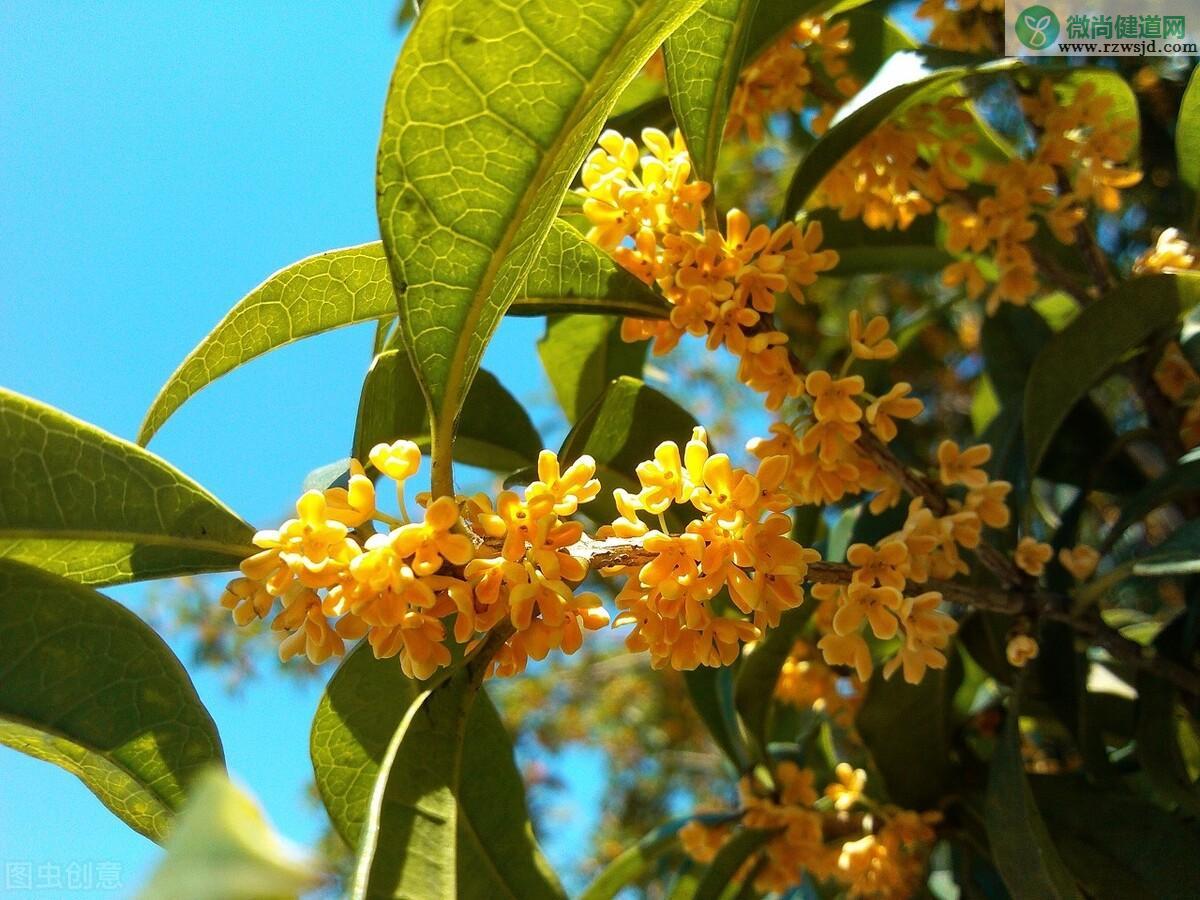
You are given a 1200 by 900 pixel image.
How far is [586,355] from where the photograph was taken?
189 centimetres

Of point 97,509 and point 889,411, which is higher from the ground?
point 889,411

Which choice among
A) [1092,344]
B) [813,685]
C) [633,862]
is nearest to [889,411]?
[1092,344]

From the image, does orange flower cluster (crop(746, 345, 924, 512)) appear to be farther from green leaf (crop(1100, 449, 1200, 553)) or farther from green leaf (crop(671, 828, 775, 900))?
green leaf (crop(671, 828, 775, 900))

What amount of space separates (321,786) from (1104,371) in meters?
1.37

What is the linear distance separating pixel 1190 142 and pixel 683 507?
1320mm

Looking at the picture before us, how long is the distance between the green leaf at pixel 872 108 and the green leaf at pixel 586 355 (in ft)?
1.51

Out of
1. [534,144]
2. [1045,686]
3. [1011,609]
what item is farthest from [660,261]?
[1045,686]

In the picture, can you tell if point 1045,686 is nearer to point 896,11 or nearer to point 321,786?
Result: point 321,786

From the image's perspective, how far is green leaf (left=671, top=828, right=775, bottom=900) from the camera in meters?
1.78

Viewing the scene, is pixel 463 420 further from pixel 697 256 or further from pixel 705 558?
pixel 705 558

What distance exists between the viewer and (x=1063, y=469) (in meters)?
2.03

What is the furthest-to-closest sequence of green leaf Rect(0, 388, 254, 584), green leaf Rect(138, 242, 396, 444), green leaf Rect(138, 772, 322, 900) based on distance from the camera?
green leaf Rect(138, 242, 396, 444), green leaf Rect(0, 388, 254, 584), green leaf Rect(138, 772, 322, 900)

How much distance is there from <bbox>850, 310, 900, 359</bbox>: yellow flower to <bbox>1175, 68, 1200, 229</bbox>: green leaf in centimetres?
90

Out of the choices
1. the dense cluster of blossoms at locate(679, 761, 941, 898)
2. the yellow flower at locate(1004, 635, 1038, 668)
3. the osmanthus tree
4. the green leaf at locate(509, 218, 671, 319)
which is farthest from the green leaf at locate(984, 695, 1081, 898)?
the green leaf at locate(509, 218, 671, 319)
